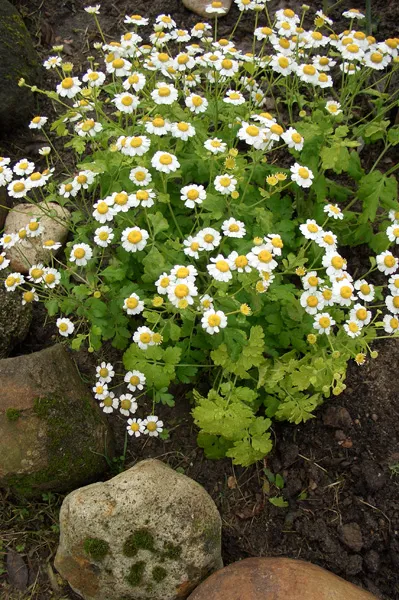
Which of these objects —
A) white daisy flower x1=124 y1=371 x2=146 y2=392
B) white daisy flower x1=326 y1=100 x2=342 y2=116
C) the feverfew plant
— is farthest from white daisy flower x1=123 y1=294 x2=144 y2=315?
white daisy flower x1=326 y1=100 x2=342 y2=116

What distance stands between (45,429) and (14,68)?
9.00ft

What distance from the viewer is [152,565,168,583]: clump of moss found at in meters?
2.58

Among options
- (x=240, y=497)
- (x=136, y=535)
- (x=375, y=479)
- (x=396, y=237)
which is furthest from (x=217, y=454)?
(x=396, y=237)

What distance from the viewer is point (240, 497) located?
3.09m

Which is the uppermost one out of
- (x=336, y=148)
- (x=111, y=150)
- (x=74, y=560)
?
(x=336, y=148)

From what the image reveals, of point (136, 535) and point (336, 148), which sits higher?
point (336, 148)

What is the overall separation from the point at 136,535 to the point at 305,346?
4.09ft

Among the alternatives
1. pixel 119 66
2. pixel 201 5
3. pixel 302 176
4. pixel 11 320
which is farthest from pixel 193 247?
pixel 201 5

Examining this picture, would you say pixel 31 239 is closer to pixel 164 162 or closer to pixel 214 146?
pixel 164 162

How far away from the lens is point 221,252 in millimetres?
3045

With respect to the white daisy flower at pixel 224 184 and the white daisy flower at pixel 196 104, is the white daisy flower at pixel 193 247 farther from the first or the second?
the white daisy flower at pixel 196 104

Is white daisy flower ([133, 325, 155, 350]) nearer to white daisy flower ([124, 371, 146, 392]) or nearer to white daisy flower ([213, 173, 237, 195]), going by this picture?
white daisy flower ([124, 371, 146, 392])

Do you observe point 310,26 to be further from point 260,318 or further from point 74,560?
point 74,560

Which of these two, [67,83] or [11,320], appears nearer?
[67,83]
